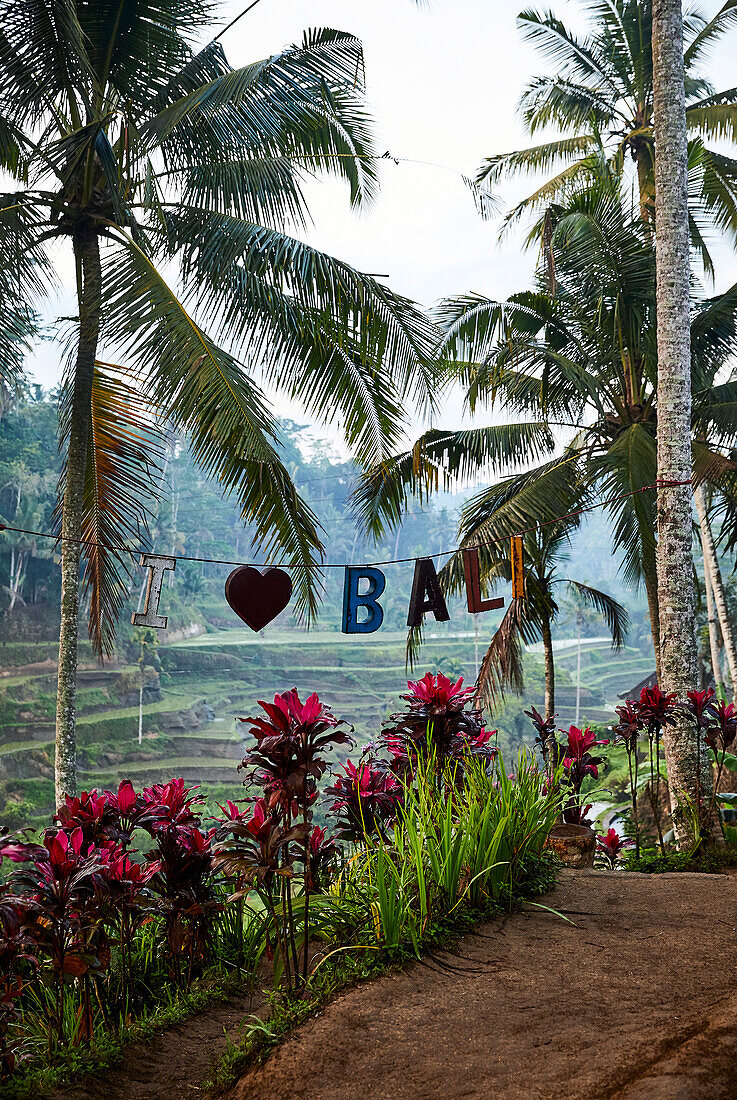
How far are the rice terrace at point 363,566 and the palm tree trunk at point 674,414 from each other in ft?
0.07

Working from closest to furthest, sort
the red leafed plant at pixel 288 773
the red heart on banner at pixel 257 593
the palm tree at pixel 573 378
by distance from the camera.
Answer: the red leafed plant at pixel 288 773
the red heart on banner at pixel 257 593
the palm tree at pixel 573 378

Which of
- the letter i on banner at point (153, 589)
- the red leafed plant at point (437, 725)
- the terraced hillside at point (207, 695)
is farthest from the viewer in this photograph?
the terraced hillside at point (207, 695)

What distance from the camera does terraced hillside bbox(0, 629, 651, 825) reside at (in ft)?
82.7

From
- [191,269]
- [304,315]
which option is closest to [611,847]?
[304,315]

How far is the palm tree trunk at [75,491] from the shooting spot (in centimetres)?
471

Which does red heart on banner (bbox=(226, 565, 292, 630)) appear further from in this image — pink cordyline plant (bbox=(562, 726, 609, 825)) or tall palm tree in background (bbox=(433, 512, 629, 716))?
tall palm tree in background (bbox=(433, 512, 629, 716))

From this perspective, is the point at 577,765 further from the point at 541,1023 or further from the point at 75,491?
the point at 75,491

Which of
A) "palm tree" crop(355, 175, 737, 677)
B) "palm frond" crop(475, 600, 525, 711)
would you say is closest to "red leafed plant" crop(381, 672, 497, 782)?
"palm tree" crop(355, 175, 737, 677)

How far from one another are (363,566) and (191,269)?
2.27 metres

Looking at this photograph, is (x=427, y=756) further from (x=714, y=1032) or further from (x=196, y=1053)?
(x=714, y=1032)

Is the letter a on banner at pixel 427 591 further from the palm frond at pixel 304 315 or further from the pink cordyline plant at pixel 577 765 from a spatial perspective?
the palm frond at pixel 304 315

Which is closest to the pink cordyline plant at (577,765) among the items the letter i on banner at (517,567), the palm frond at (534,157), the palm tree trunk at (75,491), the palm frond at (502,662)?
the letter i on banner at (517,567)

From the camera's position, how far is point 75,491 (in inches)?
191

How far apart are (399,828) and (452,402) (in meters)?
4.63
